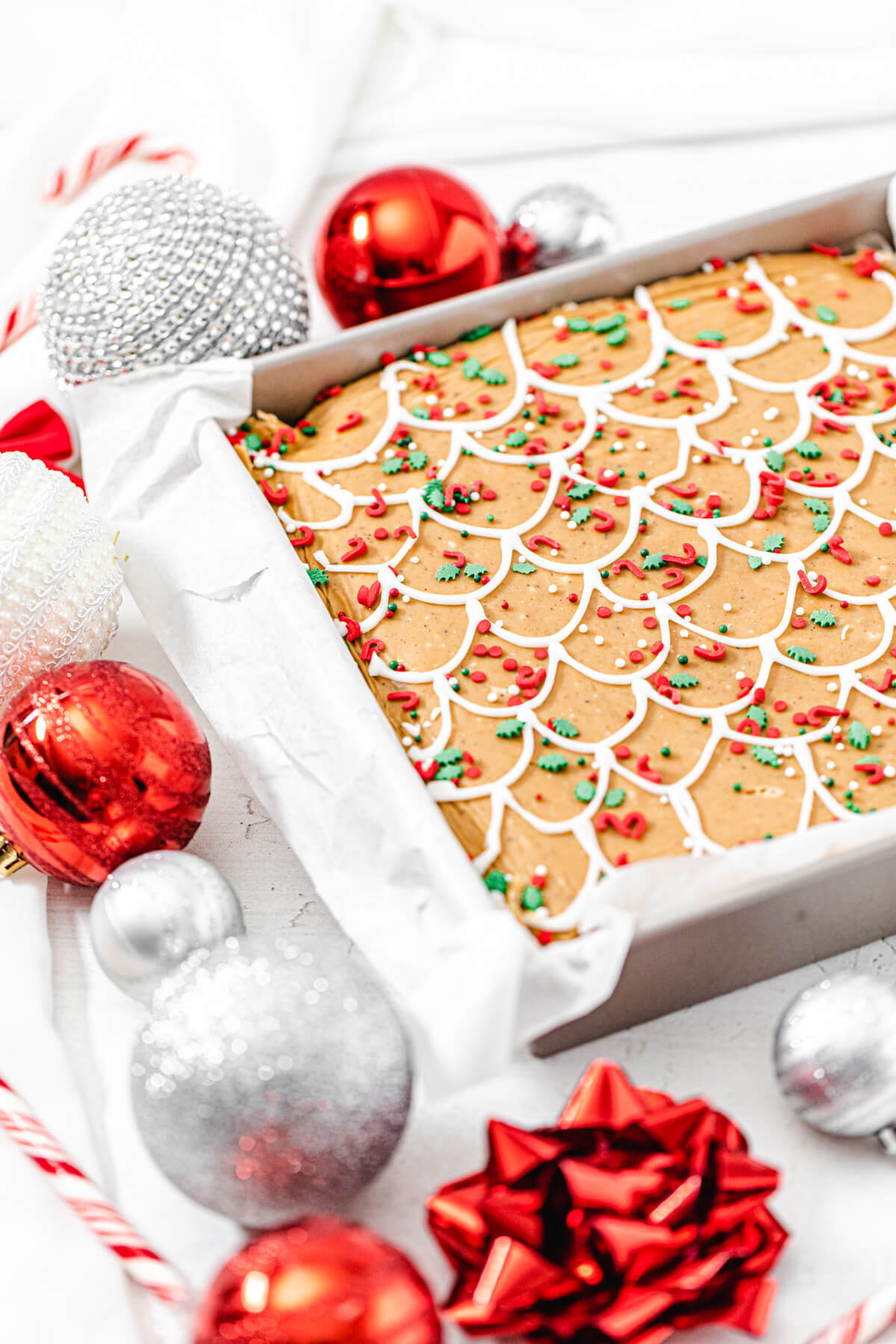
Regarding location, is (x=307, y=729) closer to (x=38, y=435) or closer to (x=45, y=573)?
(x=45, y=573)

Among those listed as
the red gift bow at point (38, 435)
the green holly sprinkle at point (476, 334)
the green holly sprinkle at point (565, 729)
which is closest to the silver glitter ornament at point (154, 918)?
the green holly sprinkle at point (565, 729)

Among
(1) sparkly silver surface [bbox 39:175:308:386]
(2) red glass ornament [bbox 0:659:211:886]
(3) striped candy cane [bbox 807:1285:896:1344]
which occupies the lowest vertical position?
(3) striped candy cane [bbox 807:1285:896:1344]

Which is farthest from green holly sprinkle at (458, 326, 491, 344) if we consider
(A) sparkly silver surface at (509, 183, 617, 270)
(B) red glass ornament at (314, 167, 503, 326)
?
(A) sparkly silver surface at (509, 183, 617, 270)

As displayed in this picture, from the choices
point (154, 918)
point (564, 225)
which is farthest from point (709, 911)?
point (564, 225)

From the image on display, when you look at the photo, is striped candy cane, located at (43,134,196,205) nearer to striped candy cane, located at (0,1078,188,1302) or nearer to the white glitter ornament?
the white glitter ornament

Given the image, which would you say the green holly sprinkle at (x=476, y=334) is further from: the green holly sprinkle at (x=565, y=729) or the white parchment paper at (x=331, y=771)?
the green holly sprinkle at (x=565, y=729)
